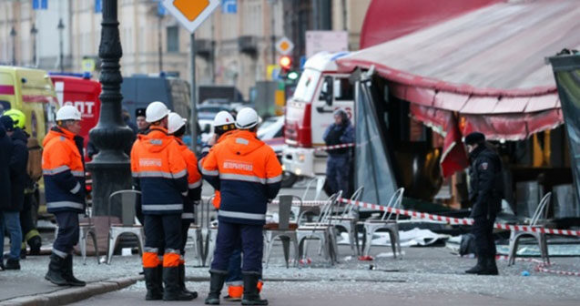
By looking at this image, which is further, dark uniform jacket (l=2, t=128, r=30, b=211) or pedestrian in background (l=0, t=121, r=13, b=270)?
dark uniform jacket (l=2, t=128, r=30, b=211)

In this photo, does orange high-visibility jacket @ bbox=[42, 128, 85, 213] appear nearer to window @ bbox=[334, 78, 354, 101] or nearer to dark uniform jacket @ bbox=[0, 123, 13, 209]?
dark uniform jacket @ bbox=[0, 123, 13, 209]

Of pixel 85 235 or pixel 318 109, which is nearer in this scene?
pixel 85 235

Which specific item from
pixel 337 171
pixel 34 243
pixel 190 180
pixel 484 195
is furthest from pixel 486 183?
pixel 337 171

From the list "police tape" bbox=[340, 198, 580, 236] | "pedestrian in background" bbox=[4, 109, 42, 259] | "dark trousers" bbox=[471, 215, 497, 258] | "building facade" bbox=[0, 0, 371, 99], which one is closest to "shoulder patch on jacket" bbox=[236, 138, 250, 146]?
"dark trousers" bbox=[471, 215, 497, 258]

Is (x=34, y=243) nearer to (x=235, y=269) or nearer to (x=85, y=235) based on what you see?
(x=85, y=235)

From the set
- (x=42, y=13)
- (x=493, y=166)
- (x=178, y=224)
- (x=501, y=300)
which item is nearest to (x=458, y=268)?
(x=493, y=166)

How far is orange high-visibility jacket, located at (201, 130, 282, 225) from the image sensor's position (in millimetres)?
14062

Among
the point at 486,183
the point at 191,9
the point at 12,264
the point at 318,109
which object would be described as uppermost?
the point at 191,9

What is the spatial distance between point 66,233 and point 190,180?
55.9 inches

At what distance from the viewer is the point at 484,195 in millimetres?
17734

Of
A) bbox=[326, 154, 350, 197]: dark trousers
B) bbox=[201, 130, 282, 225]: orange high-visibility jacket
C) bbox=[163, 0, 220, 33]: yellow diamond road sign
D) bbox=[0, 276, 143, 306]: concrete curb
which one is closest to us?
bbox=[0, 276, 143, 306]: concrete curb

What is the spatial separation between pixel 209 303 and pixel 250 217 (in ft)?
2.66

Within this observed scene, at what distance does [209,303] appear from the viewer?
1415cm

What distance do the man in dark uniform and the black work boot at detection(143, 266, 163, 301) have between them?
4.50 metres
